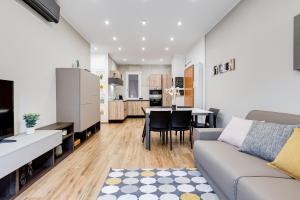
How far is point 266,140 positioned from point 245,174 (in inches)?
23.5

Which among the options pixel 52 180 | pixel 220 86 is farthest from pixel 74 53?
pixel 220 86

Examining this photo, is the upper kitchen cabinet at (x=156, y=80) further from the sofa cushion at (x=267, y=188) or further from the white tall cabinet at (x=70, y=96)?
the sofa cushion at (x=267, y=188)

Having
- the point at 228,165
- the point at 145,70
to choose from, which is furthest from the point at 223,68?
the point at 145,70

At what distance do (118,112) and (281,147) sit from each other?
22.3 feet

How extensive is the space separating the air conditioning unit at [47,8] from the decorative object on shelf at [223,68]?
353cm

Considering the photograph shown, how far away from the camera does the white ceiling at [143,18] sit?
378cm

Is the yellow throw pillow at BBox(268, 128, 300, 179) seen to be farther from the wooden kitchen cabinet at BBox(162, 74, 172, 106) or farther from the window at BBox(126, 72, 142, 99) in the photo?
the window at BBox(126, 72, 142, 99)

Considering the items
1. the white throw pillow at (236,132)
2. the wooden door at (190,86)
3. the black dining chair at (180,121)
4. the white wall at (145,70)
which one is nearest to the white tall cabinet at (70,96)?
the black dining chair at (180,121)

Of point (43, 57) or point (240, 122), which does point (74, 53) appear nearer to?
point (43, 57)

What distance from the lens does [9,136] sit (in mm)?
2455

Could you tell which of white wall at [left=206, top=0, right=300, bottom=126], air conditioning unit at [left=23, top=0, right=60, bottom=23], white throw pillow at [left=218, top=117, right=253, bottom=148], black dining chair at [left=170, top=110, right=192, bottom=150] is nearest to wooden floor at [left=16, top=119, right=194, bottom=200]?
black dining chair at [left=170, top=110, right=192, bottom=150]

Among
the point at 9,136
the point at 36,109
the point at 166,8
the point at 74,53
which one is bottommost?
the point at 9,136

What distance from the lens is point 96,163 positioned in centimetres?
329

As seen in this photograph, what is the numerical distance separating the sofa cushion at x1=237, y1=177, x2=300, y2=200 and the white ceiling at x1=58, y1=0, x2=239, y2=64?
3.27 metres
